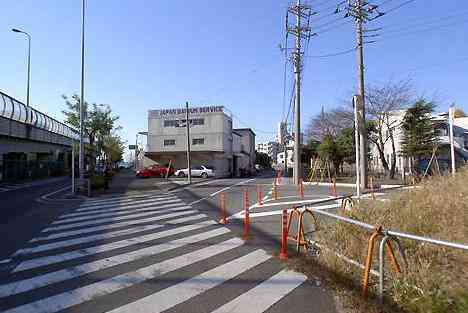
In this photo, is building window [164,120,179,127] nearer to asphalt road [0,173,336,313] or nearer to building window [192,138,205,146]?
building window [192,138,205,146]

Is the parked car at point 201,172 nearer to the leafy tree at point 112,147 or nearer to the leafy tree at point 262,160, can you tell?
the leafy tree at point 112,147

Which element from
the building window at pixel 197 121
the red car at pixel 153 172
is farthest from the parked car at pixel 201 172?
the building window at pixel 197 121

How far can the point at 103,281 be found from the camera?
6.61m

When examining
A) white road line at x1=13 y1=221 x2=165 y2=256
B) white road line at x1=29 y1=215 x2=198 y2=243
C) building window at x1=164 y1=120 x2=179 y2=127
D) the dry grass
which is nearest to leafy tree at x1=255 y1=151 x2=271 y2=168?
building window at x1=164 y1=120 x2=179 y2=127

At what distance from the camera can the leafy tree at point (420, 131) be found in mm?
31016

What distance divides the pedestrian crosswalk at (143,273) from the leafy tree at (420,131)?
23.9 metres

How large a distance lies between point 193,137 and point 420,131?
32.9m

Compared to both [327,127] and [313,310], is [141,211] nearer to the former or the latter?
[313,310]

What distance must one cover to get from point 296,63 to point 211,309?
29.8 meters

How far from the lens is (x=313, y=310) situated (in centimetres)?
524

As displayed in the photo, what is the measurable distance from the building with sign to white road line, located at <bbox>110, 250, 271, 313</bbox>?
47.1 metres

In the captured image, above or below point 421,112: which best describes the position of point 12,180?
below

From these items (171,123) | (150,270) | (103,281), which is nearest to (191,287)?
(150,270)

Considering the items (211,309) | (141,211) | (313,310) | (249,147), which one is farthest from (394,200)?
(249,147)
